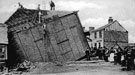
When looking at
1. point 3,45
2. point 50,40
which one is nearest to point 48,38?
point 50,40

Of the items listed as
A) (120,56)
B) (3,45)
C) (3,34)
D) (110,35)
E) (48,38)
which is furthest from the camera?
(110,35)

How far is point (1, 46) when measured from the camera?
3303 centimetres

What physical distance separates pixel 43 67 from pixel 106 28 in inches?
1327

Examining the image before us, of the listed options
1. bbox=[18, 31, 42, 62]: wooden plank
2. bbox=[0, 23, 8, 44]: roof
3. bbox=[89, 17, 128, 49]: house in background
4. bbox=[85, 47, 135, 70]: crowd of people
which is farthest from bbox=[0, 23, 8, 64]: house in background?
bbox=[89, 17, 128, 49]: house in background

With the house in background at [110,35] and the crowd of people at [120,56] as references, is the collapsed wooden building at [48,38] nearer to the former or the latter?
the crowd of people at [120,56]

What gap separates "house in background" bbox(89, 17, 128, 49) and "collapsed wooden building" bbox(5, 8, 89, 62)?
75.4ft

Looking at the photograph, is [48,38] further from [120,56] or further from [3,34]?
[120,56]

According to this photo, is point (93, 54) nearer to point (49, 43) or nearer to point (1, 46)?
point (49, 43)

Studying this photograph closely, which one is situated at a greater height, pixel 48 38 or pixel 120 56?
pixel 48 38

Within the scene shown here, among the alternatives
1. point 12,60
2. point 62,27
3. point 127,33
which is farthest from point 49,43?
point 127,33

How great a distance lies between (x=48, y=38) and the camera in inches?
1329

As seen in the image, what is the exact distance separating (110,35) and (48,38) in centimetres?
2885

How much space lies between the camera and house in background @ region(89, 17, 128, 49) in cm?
5822

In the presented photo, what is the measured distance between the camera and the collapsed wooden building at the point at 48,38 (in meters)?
33.2
